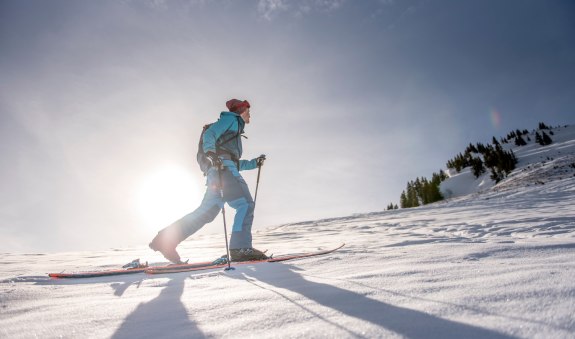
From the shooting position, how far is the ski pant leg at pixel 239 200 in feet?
12.5

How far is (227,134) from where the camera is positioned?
172 inches

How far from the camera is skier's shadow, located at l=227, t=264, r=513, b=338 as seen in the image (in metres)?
0.93

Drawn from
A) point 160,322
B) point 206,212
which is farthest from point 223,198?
point 160,322

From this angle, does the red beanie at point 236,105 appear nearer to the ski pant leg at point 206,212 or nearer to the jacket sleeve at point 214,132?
the jacket sleeve at point 214,132

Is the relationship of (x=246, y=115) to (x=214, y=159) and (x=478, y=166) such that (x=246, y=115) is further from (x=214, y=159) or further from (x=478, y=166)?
(x=478, y=166)

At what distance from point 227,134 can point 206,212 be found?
3.70 ft

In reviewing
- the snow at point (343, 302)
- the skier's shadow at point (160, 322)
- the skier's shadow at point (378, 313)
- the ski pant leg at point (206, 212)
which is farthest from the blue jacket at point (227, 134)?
the skier's shadow at point (160, 322)

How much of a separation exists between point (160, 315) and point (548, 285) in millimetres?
1656

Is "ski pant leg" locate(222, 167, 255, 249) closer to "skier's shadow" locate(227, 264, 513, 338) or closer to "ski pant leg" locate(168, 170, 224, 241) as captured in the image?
"ski pant leg" locate(168, 170, 224, 241)

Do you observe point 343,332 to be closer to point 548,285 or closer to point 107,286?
point 548,285

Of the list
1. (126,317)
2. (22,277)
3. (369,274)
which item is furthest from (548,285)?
(22,277)

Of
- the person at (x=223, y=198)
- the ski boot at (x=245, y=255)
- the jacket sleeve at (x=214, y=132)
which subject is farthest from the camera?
the jacket sleeve at (x=214, y=132)

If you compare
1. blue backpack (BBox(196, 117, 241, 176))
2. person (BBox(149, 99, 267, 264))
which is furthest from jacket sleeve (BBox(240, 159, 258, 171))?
blue backpack (BBox(196, 117, 241, 176))

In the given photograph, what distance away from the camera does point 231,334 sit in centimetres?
107
